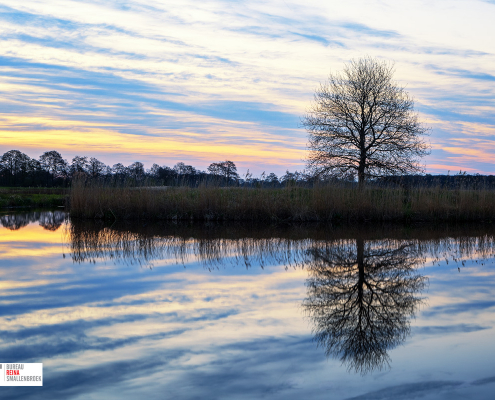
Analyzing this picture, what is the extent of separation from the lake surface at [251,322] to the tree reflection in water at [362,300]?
0.06ft

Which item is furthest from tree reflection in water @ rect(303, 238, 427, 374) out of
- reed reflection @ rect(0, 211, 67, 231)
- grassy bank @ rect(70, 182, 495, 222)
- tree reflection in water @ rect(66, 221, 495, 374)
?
reed reflection @ rect(0, 211, 67, 231)

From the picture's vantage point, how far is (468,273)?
7.15 meters

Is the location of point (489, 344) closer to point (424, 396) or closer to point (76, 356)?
point (424, 396)

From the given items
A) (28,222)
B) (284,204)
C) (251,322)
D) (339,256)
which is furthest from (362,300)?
(28,222)

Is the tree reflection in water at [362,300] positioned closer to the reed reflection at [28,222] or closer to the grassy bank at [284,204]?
the grassy bank at [284,204]

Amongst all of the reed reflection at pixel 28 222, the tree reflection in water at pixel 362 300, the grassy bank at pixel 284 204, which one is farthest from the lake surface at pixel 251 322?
the grassy bank at pixel 284 204

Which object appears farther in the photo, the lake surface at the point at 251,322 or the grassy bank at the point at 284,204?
the grassy bank at the point at 284,204

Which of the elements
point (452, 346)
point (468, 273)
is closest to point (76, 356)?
point (452, 346)

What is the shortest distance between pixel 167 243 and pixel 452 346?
719 cm

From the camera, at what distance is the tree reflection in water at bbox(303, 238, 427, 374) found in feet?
12.8

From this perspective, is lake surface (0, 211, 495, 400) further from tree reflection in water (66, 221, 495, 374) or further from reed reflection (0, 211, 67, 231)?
reed reflection (0, 211, 67, 231)

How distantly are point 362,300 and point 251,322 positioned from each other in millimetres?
1507

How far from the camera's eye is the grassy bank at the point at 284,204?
15.8 m

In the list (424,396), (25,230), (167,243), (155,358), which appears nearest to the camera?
(424,396)
